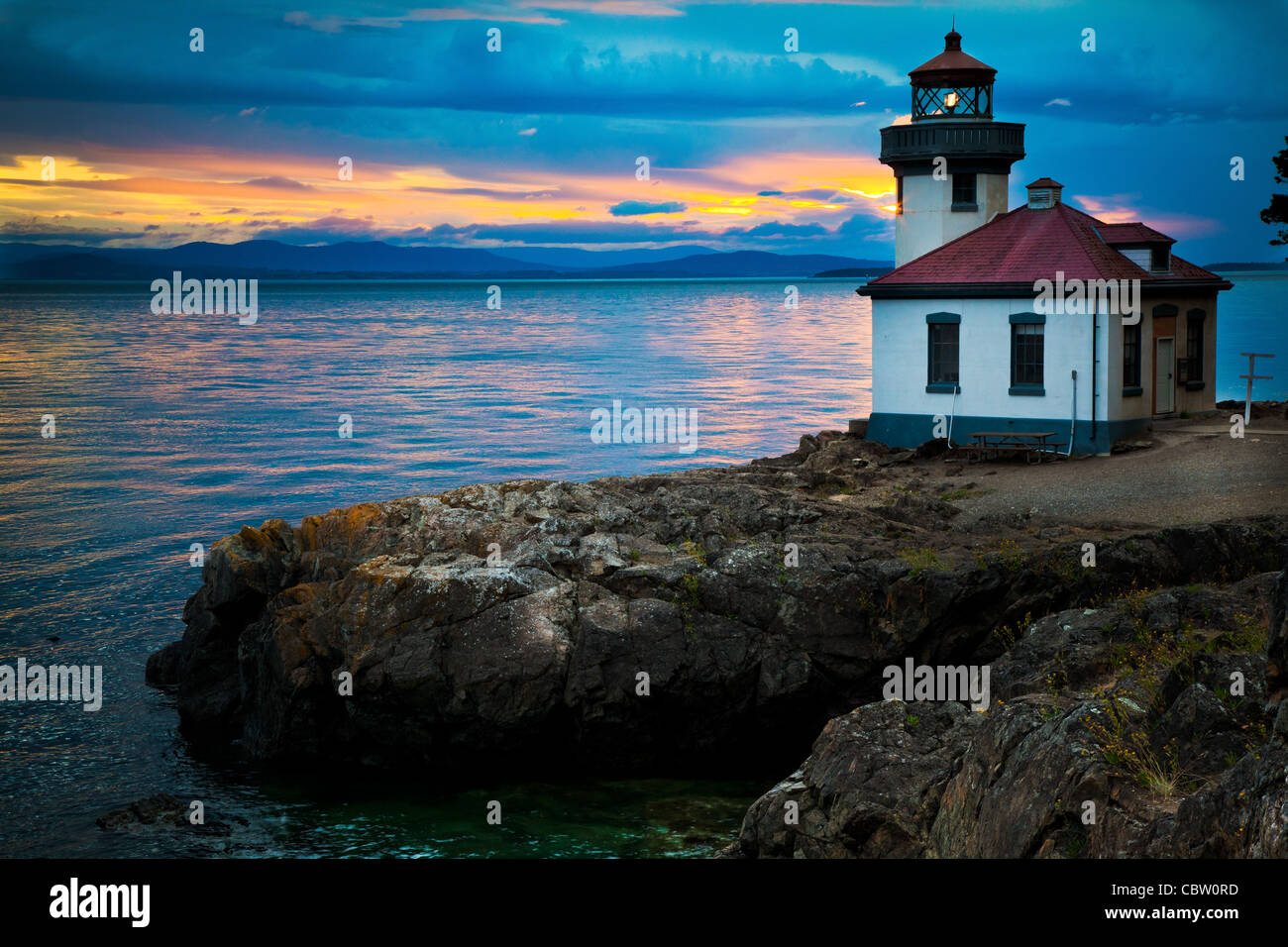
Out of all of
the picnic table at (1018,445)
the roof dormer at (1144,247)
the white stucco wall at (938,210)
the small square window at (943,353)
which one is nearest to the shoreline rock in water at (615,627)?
the picnic table at (1018,445)

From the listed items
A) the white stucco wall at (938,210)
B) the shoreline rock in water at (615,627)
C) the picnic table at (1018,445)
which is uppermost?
the white stucco wall at (938,210)

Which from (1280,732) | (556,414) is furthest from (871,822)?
(556,414)

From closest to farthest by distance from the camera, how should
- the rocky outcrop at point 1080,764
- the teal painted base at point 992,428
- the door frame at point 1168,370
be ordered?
1. the rocky outcrop at point 1080,764
2. the teal painted base at point 992,428
3. the door frame at point 1168,370

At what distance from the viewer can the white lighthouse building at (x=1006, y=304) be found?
2856 cm

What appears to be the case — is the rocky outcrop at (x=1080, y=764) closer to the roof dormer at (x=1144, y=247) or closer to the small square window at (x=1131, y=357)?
the small square window at (x=1131, y=357)

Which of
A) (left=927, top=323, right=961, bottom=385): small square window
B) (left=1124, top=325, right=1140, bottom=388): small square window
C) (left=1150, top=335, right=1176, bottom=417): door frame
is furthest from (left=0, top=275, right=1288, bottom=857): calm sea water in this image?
(left=1150, top=335, right=1176, bottom=417): door frame

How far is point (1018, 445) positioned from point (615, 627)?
15.3 m

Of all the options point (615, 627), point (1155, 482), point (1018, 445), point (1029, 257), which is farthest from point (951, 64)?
point (615, 627)

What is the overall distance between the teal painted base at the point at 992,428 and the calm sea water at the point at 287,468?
14.4 m

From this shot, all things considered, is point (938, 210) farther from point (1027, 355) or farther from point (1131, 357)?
point (1131, 357)

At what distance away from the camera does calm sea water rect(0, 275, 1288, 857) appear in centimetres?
1573

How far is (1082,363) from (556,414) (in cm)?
4317

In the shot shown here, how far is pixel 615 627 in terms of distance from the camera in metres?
16.9

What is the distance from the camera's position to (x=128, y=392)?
259ft
